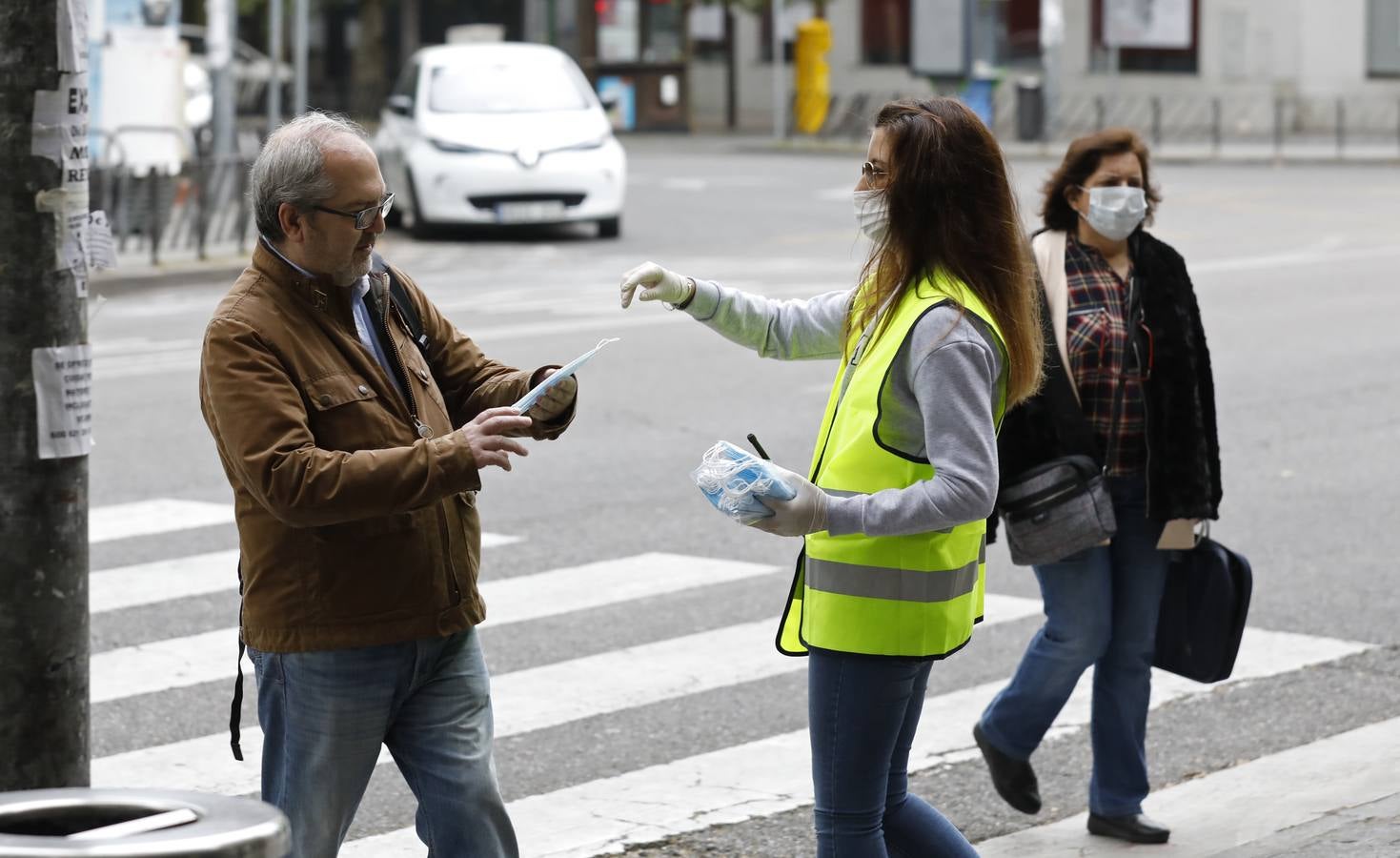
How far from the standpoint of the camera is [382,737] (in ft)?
11.6

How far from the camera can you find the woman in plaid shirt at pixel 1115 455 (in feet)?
15.9

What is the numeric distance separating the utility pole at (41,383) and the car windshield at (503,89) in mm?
16976

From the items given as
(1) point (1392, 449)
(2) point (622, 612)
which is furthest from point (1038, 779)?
(1) point (1392, 449)

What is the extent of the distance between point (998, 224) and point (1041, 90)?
33.7 m

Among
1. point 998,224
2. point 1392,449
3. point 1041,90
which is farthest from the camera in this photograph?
point 1041,90

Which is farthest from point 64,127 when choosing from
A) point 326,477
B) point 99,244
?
point 326,477

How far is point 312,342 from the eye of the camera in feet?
11.1

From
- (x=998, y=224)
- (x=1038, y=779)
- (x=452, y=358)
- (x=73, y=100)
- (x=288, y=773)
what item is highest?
(x=73, y=100)

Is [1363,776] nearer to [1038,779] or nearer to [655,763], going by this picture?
[1038,779]

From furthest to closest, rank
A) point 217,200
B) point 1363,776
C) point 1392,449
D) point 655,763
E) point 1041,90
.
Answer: point 1041,90
point 217,200
point 1392,449
point 655,763
point 1363,776

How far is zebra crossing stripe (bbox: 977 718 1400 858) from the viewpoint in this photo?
4.97 meters

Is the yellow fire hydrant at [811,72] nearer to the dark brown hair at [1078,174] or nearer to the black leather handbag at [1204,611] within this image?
the dark brown hair at [1078,174]

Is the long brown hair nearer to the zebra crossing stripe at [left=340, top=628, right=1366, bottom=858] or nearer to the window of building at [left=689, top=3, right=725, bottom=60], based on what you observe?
the zebra crossing stripe at [left=340, top=628, right=1366, bottom=858]

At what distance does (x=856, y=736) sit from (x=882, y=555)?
1.08 ft
